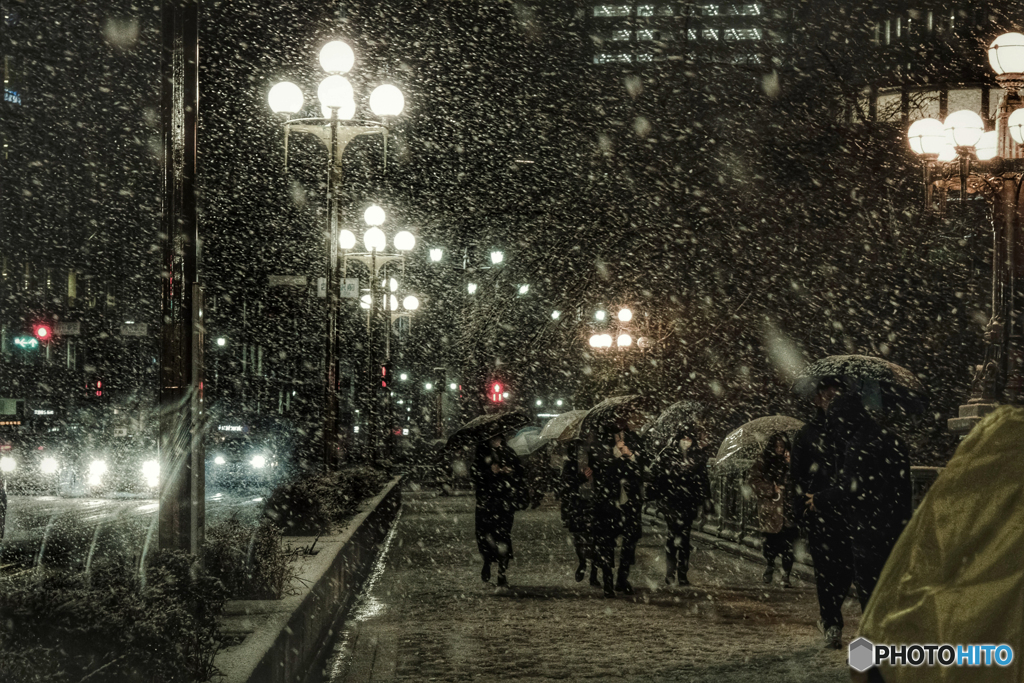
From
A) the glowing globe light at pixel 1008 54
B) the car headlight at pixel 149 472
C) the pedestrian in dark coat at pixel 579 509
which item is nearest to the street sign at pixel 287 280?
the pedestrian in dark coat at pixel 579 509

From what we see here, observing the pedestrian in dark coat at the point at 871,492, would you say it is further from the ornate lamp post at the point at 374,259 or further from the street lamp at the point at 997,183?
the ornate lamp post at the point at 374,259

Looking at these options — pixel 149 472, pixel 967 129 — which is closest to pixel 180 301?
pixel 967 129

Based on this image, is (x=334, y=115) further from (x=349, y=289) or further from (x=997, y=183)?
(x=997, y=183)

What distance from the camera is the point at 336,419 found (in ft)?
67.9

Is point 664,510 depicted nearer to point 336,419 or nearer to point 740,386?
point 336,419

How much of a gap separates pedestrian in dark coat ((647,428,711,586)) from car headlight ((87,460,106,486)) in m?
22.0

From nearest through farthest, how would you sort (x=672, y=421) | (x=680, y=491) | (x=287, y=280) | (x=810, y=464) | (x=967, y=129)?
(x=810, y=464)
(x=680, y=491)
(x=967, y=129)
(x=672, y=421)
(x=287, y=280)

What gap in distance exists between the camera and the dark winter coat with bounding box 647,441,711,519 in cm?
1383

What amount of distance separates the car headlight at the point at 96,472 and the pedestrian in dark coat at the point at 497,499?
844 inches

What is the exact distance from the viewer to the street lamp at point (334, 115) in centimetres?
1708

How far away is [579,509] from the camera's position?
1358 cm

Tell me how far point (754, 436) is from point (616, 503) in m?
3.24

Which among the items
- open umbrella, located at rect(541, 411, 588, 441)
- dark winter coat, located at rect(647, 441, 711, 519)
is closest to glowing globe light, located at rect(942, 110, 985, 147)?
dark winter coat, located at rect(647, 441, 711, 519)

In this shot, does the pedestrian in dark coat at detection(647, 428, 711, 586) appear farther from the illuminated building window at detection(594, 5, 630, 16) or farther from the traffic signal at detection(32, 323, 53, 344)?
the illuminated building window at detection(594, 5, 630, 16)
